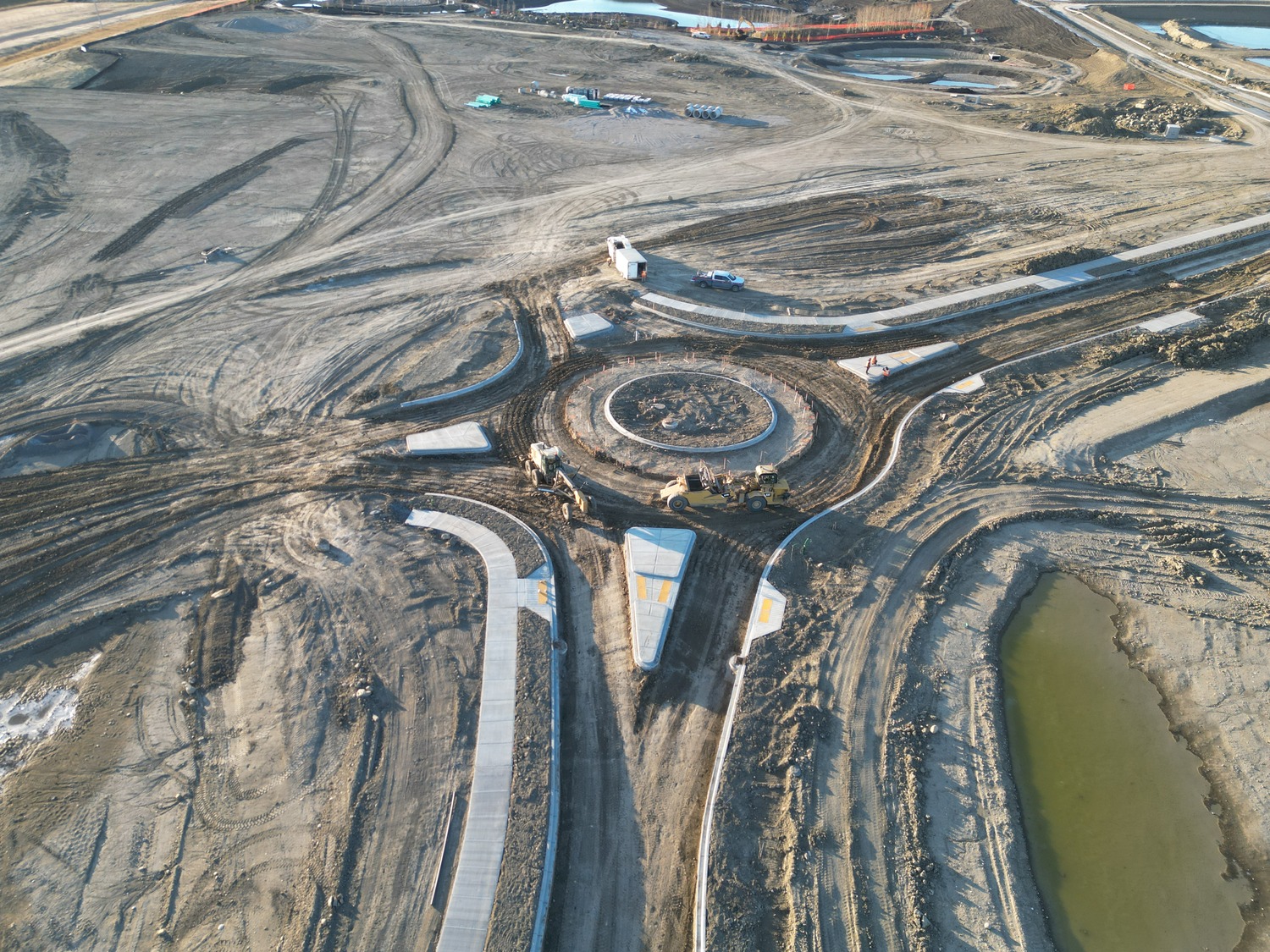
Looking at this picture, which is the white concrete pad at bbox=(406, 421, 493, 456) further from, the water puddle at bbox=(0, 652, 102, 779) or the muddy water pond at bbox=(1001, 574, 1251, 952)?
the muddy water pond at bbox=(1001, 574, 1251, 952)

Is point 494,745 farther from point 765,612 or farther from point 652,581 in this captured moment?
point 765,612

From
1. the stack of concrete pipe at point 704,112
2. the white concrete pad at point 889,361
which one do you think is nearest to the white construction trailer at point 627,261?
the white concrete pad at point 889,361

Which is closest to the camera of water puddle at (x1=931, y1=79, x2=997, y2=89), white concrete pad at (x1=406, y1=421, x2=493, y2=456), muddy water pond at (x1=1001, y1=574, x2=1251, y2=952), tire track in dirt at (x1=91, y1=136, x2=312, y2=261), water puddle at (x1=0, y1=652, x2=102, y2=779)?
muddy water pond at (x1=1001, y1=574, x2=1251, y2=952)

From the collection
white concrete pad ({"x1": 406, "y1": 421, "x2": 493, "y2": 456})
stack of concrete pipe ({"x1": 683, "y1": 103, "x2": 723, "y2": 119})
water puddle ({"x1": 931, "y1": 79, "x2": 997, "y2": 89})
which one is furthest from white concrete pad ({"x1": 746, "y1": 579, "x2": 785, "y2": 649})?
water puddle ({"x1": 931, "y1": 79, "x2": 997, "y2": 89})

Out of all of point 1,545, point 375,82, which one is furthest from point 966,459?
point 375,82

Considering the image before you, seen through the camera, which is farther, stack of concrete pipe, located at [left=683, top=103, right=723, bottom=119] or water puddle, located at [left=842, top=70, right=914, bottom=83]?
water puddle, located at [left=842, top=70, right=914, bottom=83]

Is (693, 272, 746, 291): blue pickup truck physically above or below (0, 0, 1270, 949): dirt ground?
above

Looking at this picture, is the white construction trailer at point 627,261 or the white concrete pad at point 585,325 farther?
the white construction trailer at point 627,261

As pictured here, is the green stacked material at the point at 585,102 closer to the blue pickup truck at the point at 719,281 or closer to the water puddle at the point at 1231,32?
the blue pickup truck at the point at 719,281
